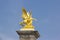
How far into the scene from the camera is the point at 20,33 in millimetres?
32125

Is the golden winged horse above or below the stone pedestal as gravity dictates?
above

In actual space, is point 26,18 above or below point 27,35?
above

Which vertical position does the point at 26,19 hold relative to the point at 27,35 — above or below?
above

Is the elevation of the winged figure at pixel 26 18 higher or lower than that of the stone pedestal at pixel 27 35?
higher

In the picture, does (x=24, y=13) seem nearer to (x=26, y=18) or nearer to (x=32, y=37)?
(x=26, y=18)

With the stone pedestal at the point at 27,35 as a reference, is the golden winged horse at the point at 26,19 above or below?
above

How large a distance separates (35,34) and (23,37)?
1183 mm

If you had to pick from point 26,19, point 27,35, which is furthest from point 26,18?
point 27,35

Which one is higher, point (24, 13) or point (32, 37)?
point (24, 13)

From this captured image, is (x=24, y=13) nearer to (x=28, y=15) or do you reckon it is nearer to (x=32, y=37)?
(x=28, y=15)

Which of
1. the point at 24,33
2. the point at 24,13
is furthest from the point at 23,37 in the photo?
the point at 24,13

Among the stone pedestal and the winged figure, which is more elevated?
the winged figure

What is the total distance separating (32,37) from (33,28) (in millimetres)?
893

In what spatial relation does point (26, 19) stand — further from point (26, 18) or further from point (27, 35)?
point (27, 35)
